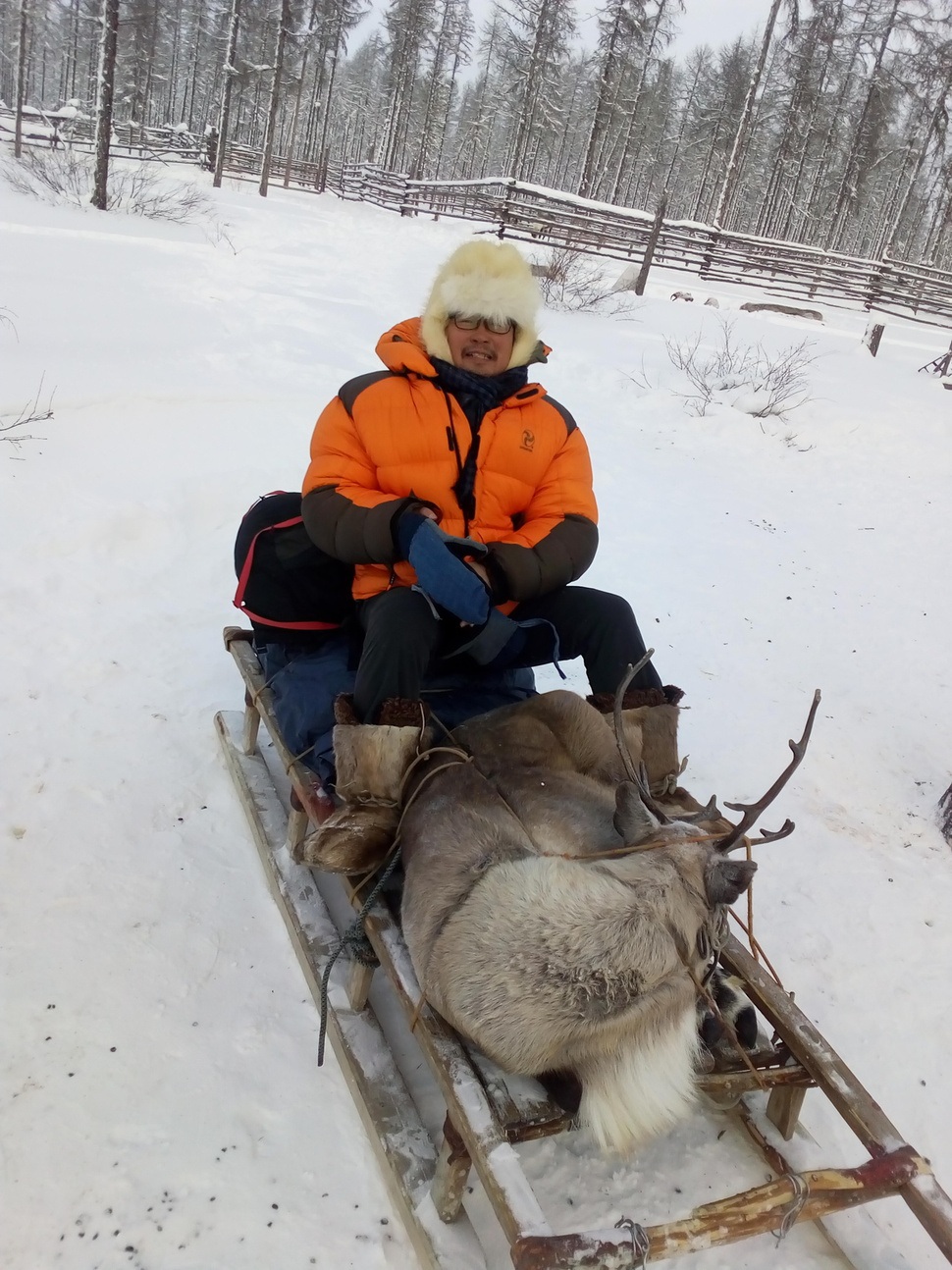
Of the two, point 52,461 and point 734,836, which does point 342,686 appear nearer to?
point 734,836

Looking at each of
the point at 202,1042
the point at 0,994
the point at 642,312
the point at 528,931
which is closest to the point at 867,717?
the point at 528,931

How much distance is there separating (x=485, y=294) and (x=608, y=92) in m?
23.0

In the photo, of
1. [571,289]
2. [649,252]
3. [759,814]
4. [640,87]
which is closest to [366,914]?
[759,814]

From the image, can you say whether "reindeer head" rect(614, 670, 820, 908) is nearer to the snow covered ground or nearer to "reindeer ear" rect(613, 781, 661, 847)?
"reindeer ear" rect(613, 781, 661, 847)

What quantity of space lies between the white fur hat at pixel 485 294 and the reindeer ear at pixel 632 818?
1.41 meters

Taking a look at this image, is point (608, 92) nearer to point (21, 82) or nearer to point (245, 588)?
point (21, 82)

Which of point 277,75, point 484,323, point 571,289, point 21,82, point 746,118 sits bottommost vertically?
point 484,323

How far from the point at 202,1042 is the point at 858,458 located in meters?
6.58

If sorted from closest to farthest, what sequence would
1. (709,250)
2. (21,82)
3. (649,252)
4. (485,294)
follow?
(485,294) → (649,252) → (709,250) → (21,82)

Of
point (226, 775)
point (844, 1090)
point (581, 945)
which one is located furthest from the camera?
point (226, 775)

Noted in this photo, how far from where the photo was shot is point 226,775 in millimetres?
2693

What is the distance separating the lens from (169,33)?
34469 millimetres

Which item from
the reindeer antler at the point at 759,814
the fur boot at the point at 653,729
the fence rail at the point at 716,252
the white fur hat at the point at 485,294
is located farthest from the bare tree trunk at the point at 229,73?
the reindeer antler at the point at 759,814

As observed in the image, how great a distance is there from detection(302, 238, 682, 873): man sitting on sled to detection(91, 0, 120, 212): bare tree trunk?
12.0 m
